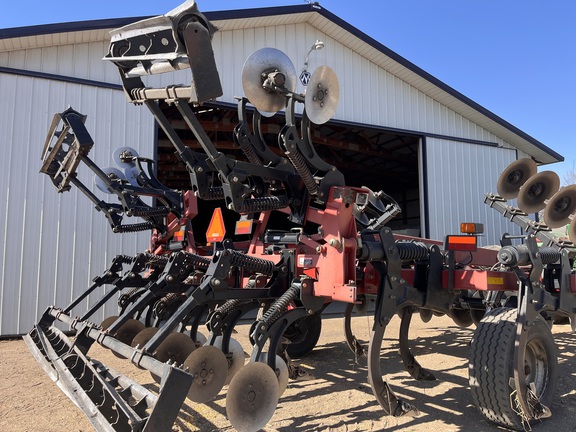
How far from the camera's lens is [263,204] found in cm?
402

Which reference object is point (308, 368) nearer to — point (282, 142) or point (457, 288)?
point (457, 288)

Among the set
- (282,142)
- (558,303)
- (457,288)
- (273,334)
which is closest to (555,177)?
(558,303)

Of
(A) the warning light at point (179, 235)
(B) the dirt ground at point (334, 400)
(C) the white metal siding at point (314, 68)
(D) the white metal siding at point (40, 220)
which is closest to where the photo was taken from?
(B) the dirt ground at point (334, 400)

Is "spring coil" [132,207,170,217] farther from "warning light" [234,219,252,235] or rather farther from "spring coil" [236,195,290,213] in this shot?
"spring coil" [236,195,290,213]

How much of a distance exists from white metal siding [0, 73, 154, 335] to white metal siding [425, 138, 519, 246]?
7.51 m

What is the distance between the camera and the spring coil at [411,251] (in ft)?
14.0

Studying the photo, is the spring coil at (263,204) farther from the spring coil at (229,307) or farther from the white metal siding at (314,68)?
the white metal siding at (314,68)

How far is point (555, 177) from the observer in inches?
217

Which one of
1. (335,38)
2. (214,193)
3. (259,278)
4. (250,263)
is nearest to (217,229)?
(259,278)

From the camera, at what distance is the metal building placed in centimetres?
847

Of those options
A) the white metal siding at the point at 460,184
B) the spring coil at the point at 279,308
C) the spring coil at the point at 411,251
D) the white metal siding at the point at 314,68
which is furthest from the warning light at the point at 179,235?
the white metal siding at the point at 460,184

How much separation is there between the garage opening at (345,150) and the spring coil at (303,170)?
21.2ft

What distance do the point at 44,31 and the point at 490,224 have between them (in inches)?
460

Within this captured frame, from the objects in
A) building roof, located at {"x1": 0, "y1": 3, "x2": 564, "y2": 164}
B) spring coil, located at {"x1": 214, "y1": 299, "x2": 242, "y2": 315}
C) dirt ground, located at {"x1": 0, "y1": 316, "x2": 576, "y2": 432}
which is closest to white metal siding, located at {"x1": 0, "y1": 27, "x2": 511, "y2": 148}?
building roof, located at {"x1": 0, "y1": 3, "x2": 564, "y2": 164}
